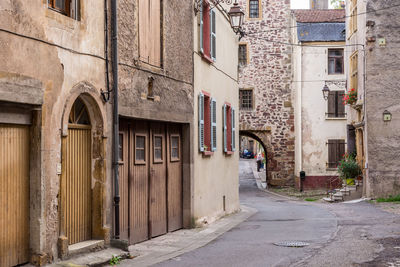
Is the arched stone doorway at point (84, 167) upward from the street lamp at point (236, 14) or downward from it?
downward

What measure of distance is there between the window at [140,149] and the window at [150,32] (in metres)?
1.43

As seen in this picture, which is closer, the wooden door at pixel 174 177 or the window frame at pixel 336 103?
the wooden door at pixel 174 177

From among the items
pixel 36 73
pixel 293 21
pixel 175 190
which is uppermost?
pixel 293 21

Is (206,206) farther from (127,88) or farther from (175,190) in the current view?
(127,88)

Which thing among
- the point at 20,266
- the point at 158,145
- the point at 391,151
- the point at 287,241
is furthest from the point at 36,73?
the point at 391,151

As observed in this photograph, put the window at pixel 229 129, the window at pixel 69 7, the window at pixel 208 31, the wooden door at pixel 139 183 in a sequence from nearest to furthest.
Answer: the window at pixel 69 7
the wooden door at pixel 139 183
the window at pixel 208 31
the window at pixel 229 129

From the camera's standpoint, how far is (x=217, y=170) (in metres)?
15.9

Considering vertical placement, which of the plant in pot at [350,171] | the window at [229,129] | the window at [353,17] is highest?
the window at [353,17]

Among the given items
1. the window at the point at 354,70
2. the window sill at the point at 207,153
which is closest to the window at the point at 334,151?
the window at the point at 354,70

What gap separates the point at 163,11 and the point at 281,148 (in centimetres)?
2176

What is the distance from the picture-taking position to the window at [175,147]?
41.4 feet

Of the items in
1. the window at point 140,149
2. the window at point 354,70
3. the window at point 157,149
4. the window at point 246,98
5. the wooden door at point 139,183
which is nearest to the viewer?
the wooden door at point 139,183

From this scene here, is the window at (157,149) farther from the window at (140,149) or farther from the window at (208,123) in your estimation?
the window at (208,123)

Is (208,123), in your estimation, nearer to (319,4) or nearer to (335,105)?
(335,105)
